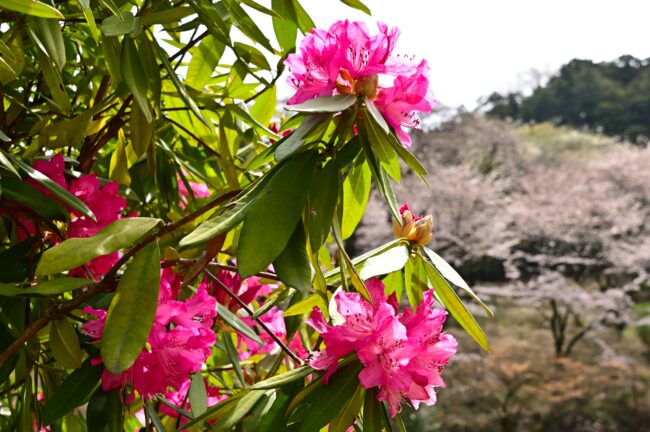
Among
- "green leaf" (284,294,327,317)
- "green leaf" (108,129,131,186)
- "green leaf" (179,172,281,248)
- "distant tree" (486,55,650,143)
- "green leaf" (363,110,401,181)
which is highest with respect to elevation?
"green leaf" (108,129,131,186)

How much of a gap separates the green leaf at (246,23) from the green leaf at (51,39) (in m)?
0.13

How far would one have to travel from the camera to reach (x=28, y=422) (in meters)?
0.62

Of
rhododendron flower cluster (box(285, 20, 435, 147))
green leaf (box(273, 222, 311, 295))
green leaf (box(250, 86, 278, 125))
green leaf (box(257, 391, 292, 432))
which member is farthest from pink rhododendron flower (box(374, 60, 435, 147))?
green leaf (box(250, 86, 278, 125))

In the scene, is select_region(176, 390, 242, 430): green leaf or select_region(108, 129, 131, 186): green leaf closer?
select_region(176, 390, 242, 430): green leaf

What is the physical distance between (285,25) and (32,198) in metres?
0.26

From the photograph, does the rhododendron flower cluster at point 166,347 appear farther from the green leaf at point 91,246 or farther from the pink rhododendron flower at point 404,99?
the pink rhododendron flower at point 404,99

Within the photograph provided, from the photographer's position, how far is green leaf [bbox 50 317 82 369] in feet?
1.79

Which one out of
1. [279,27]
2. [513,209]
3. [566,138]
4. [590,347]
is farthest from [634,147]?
[279,27]

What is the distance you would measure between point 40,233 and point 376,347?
0.30 m

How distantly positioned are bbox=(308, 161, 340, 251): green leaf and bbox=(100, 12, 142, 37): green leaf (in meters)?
0.17

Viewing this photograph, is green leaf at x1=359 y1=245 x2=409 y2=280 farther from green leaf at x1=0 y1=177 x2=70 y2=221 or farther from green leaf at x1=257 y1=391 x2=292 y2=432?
green leaf at x1=0 y1=177 x2=70 y2=221

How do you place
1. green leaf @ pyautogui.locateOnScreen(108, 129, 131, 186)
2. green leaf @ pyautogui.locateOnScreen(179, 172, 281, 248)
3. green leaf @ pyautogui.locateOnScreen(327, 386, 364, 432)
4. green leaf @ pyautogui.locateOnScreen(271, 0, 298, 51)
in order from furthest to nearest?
green leaf @ pyautogui.locateOnScreen(108, 129, 131, 186), green leaf @ pyautogui.locateOnScreen(271, 0, 298, 51), green leaf @ pyautogui.locateOnScreen(327, 386, 364, 432), green leaf @ pyautogui.locateOnScreen(179, 172, 281, 248)

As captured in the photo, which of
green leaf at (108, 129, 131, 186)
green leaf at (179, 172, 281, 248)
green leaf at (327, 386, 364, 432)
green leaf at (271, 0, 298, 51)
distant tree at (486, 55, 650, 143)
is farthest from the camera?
distant tree at (486, 55, 650, 143)

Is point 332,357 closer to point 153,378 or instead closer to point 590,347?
point 153,378
